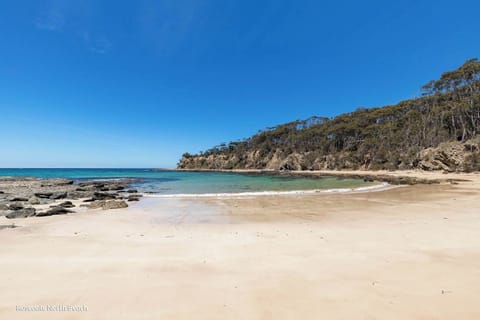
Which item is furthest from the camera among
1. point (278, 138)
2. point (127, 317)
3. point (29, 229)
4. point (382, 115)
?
point (278, 138)

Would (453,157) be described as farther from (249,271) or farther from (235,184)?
(249,271)

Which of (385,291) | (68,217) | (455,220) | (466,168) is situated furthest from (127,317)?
(466,168)

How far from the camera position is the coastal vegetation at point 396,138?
135 feet

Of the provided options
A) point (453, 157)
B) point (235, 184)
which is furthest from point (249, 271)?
point (453, 157)

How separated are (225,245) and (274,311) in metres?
3.23

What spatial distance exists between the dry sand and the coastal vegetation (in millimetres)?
41473

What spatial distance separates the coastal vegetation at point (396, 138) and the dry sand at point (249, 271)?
41.5m

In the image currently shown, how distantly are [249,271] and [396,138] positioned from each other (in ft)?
222

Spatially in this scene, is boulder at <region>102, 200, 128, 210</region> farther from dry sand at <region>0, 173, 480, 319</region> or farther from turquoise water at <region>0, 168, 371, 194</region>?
turquoise water at <region>0, 168, 371, 194</region>

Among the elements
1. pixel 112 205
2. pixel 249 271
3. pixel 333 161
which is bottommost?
pixel 112 205

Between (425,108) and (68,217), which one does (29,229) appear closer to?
(68,217)

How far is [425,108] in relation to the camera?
193ft

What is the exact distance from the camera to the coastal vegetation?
4111cm

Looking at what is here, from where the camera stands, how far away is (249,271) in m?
4.35
